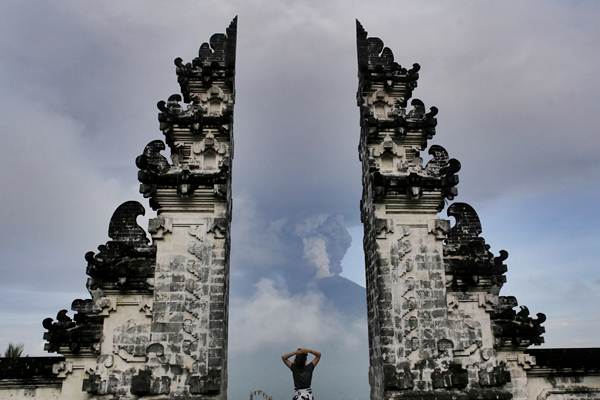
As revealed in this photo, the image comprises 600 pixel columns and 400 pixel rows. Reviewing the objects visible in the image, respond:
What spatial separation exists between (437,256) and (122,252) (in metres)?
6.62

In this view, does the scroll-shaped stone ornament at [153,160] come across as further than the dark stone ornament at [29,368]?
Yes

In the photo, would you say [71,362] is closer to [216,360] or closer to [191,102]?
[216,360]

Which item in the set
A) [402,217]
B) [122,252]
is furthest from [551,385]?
[122,252]

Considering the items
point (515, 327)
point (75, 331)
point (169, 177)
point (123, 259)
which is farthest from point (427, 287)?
point (75, 331)

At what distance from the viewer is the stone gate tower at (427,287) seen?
9859 mm

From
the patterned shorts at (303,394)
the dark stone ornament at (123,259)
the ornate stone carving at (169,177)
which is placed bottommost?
the patterned shorts at (303,394)

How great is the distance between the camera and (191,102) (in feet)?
39.2

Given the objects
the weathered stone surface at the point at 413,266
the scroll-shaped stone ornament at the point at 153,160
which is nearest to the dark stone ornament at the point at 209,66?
the scroll-shaped stone ornament at the point at 153,160

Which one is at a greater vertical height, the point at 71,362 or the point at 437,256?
the point at 437,256

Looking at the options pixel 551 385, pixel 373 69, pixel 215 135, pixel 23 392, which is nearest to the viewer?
pixel 23 392

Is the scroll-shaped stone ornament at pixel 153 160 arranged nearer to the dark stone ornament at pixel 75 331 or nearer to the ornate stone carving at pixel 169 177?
the ornate stone carving at pixel 169 177

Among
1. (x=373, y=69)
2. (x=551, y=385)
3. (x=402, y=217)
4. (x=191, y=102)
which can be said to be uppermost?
(x=373, y=69)

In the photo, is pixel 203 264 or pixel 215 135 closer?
pixel 203 264

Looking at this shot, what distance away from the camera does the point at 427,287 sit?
33.9 ft
